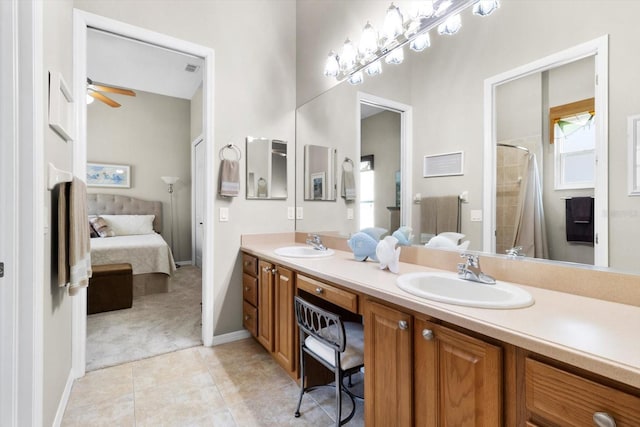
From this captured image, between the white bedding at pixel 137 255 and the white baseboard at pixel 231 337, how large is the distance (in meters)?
1.87

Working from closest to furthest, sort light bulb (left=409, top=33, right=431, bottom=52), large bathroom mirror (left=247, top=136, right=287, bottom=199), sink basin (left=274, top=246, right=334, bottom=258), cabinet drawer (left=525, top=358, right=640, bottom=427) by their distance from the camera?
1. cabinet drawer (left=525, top=358, right=640, bottom=427)
2. light bulb (left=409, top=33, right=431, bottom=52)
3. sink basin (left=274, top=246, right=334, bottom=258)
4. large bathroom mirror (left=247, top=136, right=287, bottom=199)

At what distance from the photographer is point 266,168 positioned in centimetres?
273

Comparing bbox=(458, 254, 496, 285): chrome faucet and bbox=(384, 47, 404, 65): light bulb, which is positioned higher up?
bbox=(384, 47, 404, 65): light bulb

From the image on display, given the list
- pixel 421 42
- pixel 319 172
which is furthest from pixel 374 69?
pixel 319 172

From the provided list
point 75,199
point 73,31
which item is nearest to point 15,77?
point 75,199

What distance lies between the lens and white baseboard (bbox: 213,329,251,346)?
8.23 feet

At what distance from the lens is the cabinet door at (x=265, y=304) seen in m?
2.06

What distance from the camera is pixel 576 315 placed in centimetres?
89

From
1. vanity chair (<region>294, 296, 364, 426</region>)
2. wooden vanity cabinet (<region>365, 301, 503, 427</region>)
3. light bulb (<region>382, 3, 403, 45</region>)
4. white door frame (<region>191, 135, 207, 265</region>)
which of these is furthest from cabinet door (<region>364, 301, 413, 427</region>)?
white door frame (<region>191, 135, 207, 265</region>)

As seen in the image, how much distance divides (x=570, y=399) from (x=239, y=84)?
2769 millimetres

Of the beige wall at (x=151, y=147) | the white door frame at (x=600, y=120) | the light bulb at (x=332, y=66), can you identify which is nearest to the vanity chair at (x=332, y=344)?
the white door frame at (x=600, y=120)

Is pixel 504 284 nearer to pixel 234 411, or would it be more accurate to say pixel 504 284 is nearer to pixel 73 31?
pixel 234 411

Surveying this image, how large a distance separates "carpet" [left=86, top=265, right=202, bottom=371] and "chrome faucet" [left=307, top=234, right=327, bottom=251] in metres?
1.26

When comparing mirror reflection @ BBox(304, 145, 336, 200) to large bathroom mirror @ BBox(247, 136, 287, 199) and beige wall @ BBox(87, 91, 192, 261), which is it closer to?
large bathroom mirror @ BBox(247, 136, 287, 199)
